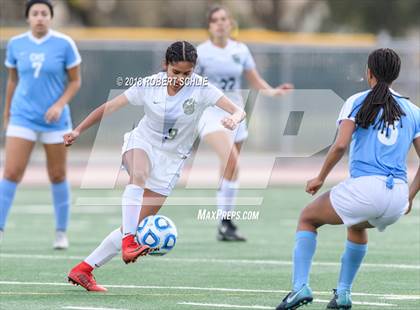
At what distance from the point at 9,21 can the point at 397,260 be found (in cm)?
2767

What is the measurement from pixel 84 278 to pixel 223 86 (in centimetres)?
452

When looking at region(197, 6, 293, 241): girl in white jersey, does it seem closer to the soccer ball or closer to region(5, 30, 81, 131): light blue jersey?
region(5, 30, 81, 131): light blue jersey

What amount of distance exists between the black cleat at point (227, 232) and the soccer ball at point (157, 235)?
4203mm

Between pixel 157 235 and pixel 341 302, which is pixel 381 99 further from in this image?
pixel 157 235

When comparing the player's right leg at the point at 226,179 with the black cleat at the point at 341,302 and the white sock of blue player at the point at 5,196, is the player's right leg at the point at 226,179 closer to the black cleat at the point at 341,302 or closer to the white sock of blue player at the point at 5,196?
the white sock of blue player at the point at 5,196

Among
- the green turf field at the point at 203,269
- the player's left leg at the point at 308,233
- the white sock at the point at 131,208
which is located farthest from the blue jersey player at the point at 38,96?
the player's left leg at the point at 308,233

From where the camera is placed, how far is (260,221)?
588 inches

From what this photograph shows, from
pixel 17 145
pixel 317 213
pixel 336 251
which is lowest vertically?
pixel 336 251

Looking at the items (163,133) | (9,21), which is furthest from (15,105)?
(9,21)

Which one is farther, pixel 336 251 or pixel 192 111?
pixel 336 251

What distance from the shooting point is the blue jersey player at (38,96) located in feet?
36.4

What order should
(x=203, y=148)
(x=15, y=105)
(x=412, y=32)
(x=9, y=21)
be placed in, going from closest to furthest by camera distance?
(x=15, y=105) < (x=203, y=148) < (x=9, y=21) < (x=412, y=32)

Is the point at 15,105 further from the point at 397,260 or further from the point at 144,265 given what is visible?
the point at 397,260

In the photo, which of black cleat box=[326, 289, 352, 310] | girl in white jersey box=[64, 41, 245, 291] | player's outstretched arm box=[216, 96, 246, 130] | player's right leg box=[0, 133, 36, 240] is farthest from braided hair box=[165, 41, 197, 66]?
player's right leg box=[0, 133, 36, 240]
